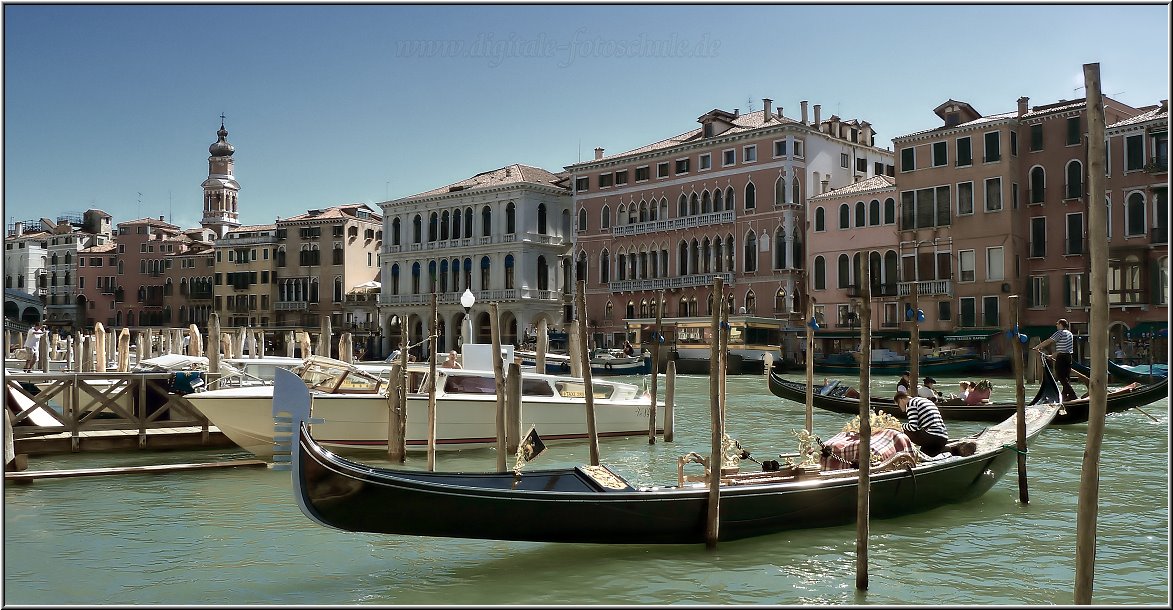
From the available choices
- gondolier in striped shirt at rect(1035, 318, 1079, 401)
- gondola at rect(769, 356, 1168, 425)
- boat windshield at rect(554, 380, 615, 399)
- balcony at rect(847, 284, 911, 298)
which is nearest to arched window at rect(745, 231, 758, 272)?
balcony at rect(847, 284, 911, 298)

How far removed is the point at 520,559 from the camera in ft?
20.3

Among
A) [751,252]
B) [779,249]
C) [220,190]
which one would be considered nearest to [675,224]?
[751,252]

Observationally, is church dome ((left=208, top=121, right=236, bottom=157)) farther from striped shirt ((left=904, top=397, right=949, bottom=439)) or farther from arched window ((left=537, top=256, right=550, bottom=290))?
striped shirt ((left=904, top=397, right=949, bottom=439))

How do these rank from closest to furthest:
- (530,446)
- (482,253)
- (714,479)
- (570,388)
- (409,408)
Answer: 1. (714,479)
2. (530,446)
3. (409,408)
4. (570,388)
5. (482,253)

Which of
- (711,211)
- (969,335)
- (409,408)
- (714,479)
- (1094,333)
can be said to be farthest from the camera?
(711,211)

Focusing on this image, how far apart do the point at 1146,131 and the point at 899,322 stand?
8025mm

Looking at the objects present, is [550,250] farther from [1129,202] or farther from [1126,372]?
[1126,372]

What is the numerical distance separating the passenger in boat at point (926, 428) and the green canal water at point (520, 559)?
0.52 meters

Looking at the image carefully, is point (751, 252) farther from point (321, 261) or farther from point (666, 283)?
point (321, 261)

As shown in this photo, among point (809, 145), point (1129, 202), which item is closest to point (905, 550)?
point (1129, 202)

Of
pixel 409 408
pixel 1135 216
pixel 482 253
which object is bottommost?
pixel 409 408

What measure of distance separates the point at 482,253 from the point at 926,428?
32.5 metres

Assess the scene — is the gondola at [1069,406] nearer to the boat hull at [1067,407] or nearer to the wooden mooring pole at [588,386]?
the boat hull at [1067,407]

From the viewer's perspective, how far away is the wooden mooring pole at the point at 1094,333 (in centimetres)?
386
